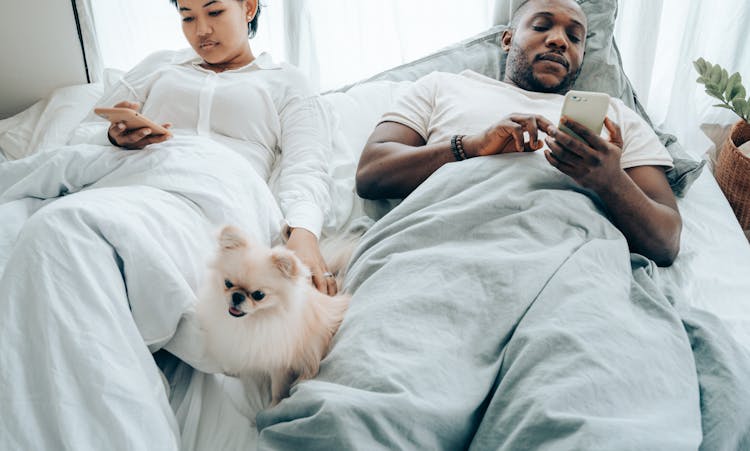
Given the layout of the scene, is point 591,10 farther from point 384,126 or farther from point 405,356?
point 405,356

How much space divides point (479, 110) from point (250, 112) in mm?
674

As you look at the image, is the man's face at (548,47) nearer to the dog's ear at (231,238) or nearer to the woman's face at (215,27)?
the woman's face at (215,27)

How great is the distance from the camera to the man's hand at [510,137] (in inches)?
48.0

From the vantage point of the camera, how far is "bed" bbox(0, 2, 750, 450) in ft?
2.48

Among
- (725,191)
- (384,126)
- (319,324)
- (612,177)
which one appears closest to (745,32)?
(725,191)

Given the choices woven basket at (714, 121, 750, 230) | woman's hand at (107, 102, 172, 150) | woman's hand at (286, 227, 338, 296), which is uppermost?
woman's hand at (107, 102, 172, 150)

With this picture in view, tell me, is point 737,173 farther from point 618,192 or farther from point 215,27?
point 215,27

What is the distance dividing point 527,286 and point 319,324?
1.30 ft

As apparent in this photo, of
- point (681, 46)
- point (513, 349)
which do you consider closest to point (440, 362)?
point (513, 349)

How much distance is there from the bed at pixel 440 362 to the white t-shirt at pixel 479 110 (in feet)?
0.91

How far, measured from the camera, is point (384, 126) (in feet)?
5.08

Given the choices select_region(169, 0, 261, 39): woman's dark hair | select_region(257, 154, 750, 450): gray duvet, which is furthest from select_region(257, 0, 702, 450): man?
select_region(169, 0, 261, 39): woman's dark hair

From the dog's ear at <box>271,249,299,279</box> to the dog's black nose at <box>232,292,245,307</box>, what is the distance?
8 cm

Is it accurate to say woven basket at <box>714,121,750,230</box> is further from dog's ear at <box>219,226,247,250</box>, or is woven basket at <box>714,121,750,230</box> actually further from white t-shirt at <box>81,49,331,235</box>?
dog's ear at <box>219,226,247,250</box>
